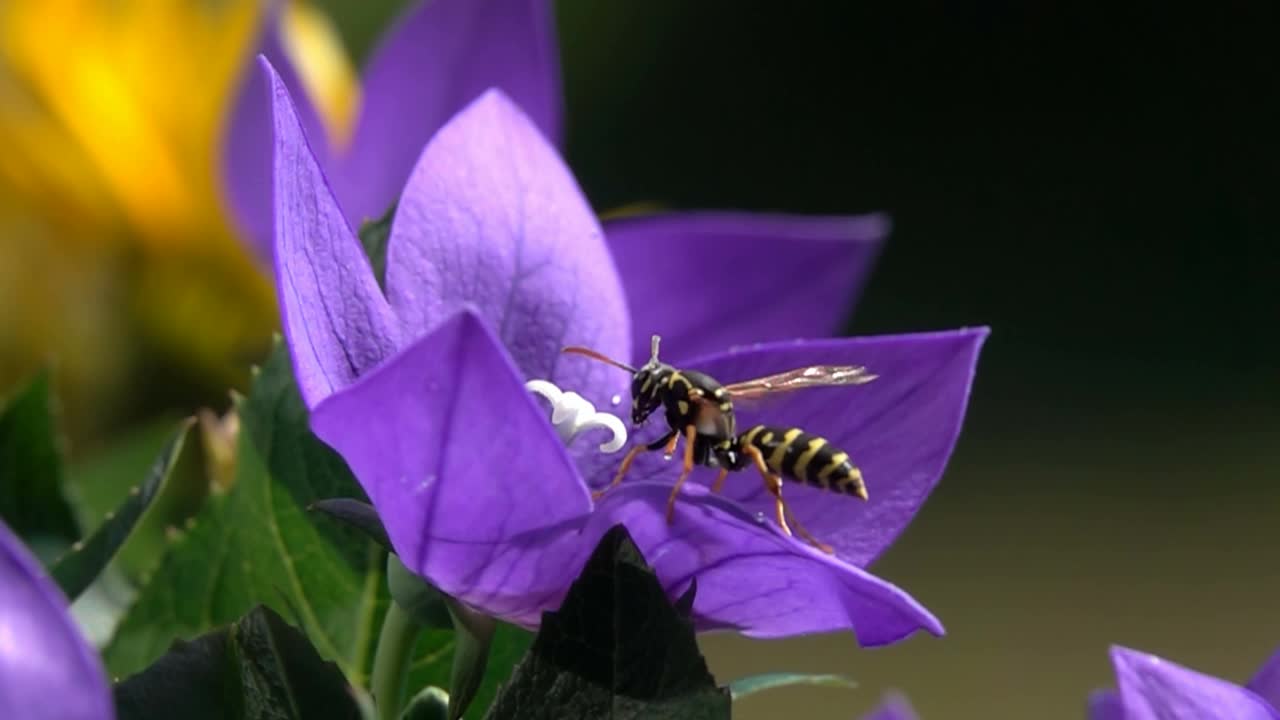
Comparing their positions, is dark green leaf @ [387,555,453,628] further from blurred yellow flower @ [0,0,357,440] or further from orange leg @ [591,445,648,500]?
blurred yellow flower @ [0,0,357,440]

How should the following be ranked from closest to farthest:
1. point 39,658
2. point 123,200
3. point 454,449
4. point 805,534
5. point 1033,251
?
point 39,658, point 454,449, point 805,534, point 123,200, point 1033,251

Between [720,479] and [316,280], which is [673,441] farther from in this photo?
[316,280]

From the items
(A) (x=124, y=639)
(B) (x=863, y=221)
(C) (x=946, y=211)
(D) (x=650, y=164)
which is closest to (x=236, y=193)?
(B) (x=863, y=221)

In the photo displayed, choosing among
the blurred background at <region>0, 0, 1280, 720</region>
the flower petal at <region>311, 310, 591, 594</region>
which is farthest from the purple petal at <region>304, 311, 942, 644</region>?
the blurred background at <region>0, 0, 1280, 720</region>

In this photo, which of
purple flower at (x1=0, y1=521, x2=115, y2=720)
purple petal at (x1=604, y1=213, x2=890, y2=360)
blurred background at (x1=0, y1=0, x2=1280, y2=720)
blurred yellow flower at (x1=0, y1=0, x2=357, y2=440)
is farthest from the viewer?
blurred background at (x1=0, y1=0, x2=1280, y2=720)

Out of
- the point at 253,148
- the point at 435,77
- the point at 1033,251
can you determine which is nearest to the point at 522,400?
the point at 435,77

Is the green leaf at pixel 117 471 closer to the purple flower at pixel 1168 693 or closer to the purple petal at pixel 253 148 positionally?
the purple petal at pixel 253 148
